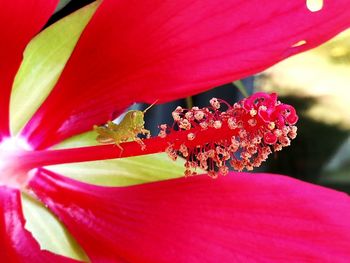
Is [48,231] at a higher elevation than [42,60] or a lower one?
lower

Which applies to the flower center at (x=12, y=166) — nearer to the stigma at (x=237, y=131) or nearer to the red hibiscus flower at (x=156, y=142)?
the red hibiscus flower at (x=156, y=142)

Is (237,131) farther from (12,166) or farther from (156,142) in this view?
(12,166)

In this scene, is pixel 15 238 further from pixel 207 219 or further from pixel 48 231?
pixel 207 219

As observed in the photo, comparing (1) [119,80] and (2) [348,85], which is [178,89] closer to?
(1) [119,80]

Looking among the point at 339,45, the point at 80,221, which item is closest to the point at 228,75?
the point at 80,221

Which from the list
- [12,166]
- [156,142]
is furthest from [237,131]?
[12,166]

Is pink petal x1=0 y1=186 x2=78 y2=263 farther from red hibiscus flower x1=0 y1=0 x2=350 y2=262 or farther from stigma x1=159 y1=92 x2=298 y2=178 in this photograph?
stigma x1=159 y1=92 x2=298 y2=178

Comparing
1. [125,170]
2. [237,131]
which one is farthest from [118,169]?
[237,131]
